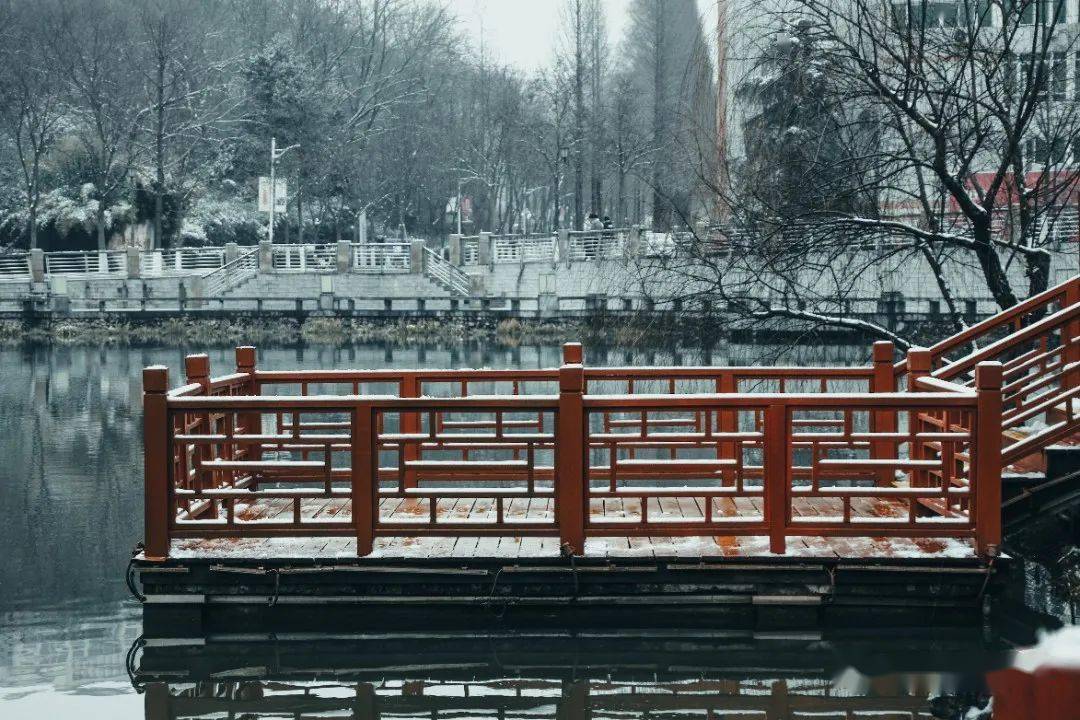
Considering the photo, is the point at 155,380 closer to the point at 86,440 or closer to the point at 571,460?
the point at 571,460

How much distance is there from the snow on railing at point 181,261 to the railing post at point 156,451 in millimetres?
38577

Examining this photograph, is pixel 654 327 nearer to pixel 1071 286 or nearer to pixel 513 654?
pixel 1071 286

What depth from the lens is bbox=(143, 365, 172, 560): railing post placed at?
7.23 meters

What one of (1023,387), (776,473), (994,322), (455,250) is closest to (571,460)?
(776,473)

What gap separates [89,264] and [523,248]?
50.8 feet

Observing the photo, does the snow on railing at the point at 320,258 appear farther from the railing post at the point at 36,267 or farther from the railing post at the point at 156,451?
the railing post at the point at 156,451

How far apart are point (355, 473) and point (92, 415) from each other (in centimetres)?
1403

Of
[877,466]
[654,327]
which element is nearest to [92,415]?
[654,327]

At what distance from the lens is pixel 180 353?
3391cm

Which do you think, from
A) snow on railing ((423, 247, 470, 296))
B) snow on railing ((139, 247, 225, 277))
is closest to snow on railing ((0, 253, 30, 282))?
snow on railing ((139, 247, 225, 277))

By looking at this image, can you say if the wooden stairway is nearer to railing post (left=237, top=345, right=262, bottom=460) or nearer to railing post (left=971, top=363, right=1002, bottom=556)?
railing post (left=971, top=363, right=1002, bottom=556)

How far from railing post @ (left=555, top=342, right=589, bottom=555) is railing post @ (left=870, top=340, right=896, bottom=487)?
8.72 ft

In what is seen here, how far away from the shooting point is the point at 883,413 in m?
9.08

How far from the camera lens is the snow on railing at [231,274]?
43.8 metres
